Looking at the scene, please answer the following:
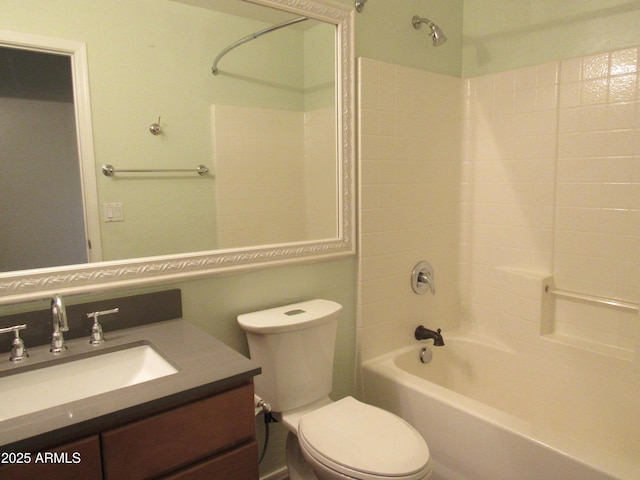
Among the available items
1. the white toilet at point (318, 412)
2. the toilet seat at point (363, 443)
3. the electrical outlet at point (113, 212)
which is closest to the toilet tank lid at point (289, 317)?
the white toilet at point (318, 412)

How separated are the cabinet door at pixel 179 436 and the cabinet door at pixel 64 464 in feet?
0.07

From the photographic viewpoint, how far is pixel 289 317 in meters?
1.67

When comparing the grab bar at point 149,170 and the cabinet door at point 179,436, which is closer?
the cabinet door at point 179,436

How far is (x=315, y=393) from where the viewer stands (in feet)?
5.69

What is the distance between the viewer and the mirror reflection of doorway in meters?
1.31

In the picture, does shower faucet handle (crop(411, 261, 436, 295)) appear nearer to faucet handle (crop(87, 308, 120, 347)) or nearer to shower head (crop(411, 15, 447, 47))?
shower head (crop(411, 15, 447, 47))

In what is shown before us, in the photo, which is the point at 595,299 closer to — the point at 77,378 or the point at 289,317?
the point at 289,317

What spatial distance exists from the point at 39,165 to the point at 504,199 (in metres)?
2.02

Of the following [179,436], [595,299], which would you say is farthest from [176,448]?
[595,299]

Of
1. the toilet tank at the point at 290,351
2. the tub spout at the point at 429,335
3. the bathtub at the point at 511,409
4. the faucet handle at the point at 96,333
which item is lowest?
the bathtub at the point at 511,409

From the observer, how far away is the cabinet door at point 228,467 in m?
1.12

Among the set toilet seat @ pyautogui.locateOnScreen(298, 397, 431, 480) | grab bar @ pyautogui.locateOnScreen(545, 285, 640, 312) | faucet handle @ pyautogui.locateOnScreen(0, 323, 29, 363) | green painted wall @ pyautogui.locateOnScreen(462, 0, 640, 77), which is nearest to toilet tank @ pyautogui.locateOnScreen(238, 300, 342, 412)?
toilet seat @ pyautogui.locateOnScreen(298, 397, 431, 480)

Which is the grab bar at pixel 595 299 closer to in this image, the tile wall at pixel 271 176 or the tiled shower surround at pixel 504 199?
the tiled shower surround at pixel 504 199

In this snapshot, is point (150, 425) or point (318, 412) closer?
point (150, 425)
